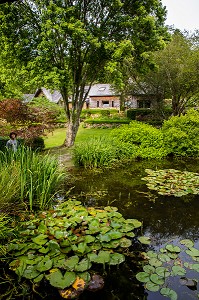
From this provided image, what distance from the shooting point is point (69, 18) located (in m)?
12.2

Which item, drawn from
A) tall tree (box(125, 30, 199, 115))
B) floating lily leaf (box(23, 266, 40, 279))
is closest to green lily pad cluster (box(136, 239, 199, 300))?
floating lily leaf (box(23, 266, 40, 279))

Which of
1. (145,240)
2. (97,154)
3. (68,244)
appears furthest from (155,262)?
(97,154)

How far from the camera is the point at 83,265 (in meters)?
3.66

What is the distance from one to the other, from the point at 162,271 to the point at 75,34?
36.1 ft

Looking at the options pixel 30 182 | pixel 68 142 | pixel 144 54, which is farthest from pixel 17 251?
pixel 144 54

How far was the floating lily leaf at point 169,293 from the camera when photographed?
3227 mm

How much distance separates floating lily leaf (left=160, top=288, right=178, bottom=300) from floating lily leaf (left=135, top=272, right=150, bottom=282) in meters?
0.27

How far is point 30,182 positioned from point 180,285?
3735mm

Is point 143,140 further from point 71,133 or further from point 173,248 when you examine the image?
point 173,248

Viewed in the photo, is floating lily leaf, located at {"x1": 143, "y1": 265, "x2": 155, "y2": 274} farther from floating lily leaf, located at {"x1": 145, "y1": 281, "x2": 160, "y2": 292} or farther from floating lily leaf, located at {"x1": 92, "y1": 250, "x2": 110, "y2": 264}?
floating lily leaf, located at {"x1": 92, "y1": 250, "x2": 110, "y2": 264}

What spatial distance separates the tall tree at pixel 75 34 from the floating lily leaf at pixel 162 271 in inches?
385

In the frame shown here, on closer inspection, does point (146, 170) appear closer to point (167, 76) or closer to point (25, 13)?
point (25, 13)

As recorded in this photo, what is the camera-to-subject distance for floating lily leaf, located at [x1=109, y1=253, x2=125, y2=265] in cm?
389

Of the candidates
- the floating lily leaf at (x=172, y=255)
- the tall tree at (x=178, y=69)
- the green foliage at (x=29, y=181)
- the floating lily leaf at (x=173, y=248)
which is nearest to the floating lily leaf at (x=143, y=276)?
the floating lily leaf at (x=172, y=255)
